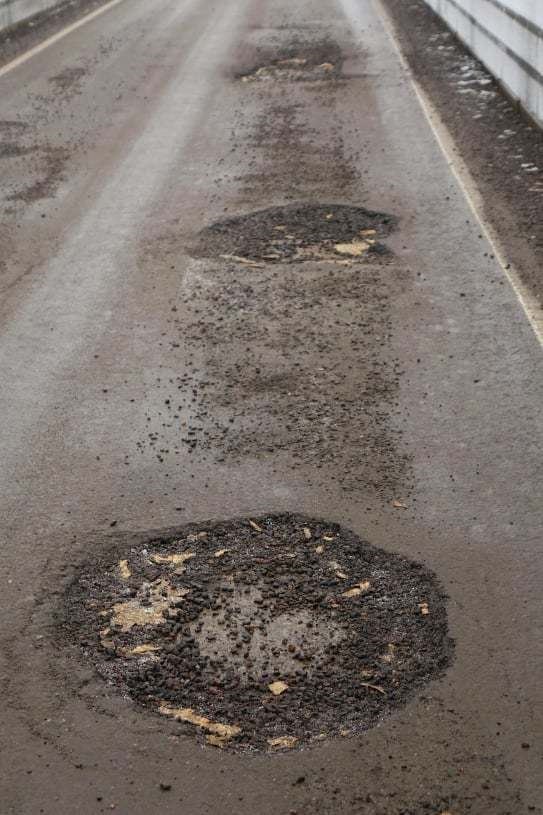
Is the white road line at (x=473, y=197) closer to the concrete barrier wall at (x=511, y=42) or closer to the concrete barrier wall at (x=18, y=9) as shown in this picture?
the concrete barrier wall at (x=511, y=42)

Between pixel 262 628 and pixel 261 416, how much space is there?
2.20 metres

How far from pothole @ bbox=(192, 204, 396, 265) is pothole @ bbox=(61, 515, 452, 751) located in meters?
4.25

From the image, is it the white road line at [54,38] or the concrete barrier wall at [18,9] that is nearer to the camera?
the white road line at [54,38]

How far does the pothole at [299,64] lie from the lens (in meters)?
17.2

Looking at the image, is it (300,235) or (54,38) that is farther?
(54,38)

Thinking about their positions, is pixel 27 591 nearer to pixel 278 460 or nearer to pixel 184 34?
pixel 278 460

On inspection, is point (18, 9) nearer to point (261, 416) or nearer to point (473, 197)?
point (473, 197)

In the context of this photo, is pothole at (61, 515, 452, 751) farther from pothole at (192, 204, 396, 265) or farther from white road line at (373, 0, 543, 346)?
pothole at (192, 204, 396, 265)

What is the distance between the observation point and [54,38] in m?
22.3

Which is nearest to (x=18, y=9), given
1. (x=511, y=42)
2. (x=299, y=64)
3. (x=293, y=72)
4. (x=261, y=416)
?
(x=299, y=64)

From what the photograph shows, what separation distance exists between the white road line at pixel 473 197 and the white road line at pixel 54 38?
6702 millimetres

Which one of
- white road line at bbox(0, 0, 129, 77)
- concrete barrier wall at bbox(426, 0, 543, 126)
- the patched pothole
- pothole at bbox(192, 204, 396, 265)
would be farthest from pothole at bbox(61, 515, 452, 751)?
white road line at bbox(0, 0, 129, 77)

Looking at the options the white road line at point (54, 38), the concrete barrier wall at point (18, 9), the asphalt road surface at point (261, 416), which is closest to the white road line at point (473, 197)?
the asphalt road surface at point (261, 416)

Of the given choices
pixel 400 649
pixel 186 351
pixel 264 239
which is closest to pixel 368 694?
pixel 400 649
